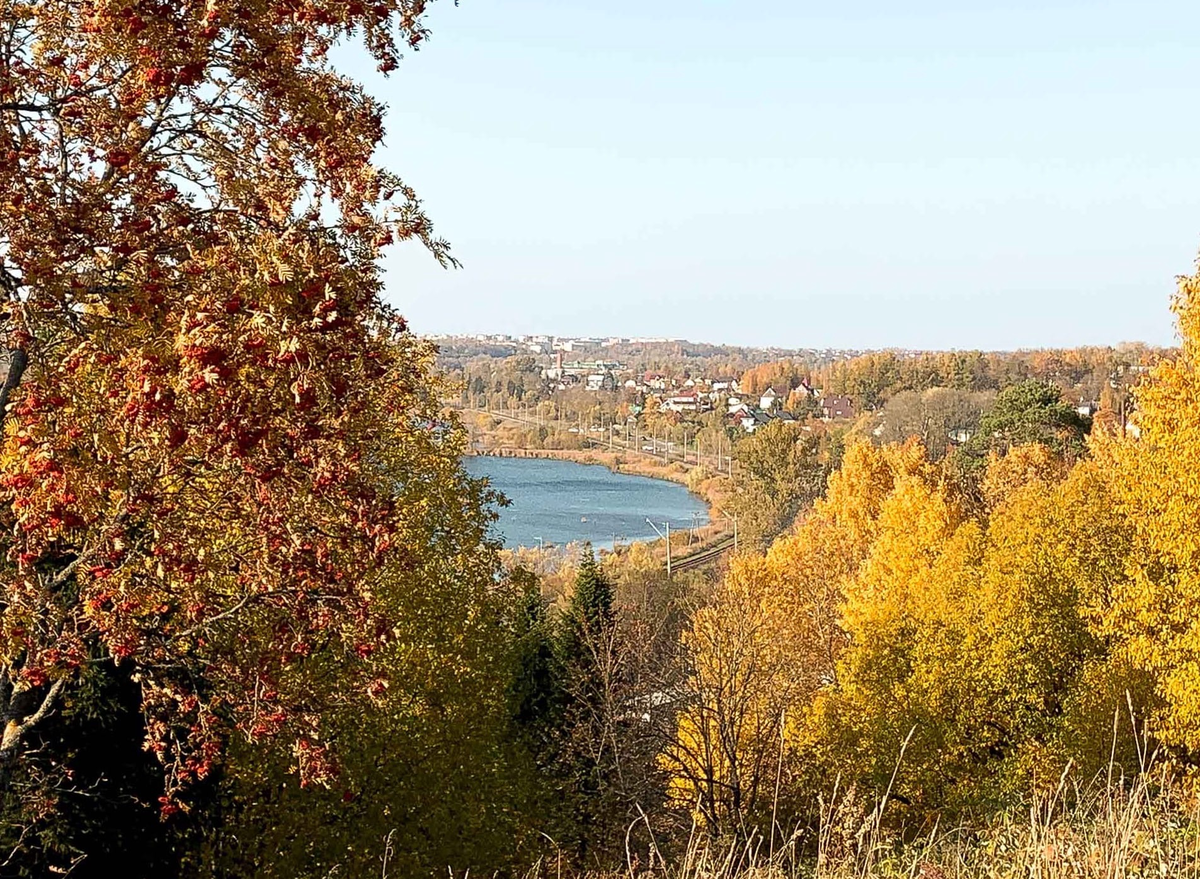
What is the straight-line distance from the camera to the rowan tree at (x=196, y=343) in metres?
3.40

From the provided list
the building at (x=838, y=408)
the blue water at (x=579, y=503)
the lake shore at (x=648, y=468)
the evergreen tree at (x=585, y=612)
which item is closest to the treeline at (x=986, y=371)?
the building at (x=838, y=408)

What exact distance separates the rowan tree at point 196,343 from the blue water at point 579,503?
1757 inches

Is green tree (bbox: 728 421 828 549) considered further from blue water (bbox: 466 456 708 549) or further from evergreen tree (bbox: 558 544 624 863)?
evergreen tree (bbox: 558 544 624 863)

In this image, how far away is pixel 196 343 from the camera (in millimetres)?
3186

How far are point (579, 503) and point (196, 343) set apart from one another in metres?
69.8

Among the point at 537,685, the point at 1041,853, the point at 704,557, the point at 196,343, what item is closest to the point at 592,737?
the point at 537,685

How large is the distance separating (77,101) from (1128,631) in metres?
11.0

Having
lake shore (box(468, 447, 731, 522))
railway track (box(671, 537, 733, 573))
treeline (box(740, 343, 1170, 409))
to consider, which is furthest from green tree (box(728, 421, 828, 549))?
treeline (box(740, 343, 1170, 409))

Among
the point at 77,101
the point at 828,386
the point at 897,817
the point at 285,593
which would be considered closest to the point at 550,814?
the point at 897,817

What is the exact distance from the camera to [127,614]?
3791mm

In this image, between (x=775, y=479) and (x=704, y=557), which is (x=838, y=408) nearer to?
(x=775, y=479)

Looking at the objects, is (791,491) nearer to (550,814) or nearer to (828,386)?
(550,814)

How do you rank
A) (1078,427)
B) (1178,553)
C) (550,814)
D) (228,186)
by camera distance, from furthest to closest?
(1078,427)
(550,814)
(1178,553)
(228,186)

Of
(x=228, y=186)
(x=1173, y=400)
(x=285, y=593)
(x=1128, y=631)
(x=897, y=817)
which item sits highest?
(x=228, y=186)
